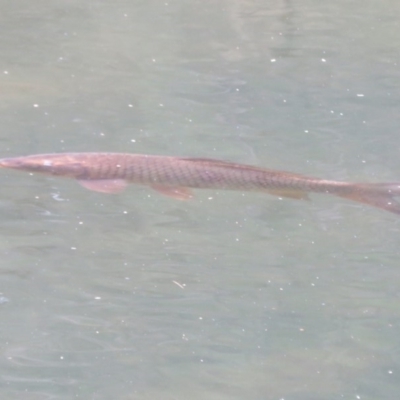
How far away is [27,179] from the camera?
475 cm

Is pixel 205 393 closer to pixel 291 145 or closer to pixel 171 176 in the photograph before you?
pixel 171 176

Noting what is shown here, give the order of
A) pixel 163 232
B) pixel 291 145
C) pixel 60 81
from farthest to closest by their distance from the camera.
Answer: pixel 60 81 < pixel 291 145 < pixel 163 232

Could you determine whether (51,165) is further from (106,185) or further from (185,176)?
(185,176)

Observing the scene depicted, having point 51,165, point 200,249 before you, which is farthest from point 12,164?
point 200,249

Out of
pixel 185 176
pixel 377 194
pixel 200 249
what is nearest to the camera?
pixel 377 194

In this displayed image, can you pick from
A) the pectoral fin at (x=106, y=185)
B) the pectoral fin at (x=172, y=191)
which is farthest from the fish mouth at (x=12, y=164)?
the pectoral fin at (x=172, y=191)

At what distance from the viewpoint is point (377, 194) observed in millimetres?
3244

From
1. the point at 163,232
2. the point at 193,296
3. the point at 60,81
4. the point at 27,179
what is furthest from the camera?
the point at 60,81

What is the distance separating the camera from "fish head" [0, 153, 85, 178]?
3.48m

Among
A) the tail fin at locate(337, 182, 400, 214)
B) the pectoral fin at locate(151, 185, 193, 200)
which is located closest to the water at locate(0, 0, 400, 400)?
the pectoral fin at locate(151, 185, 193, 200)

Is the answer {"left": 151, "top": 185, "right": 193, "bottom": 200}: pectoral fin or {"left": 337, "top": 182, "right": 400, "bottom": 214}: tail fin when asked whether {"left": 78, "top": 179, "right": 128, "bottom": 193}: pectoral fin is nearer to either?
{"left": 151, "top": 185, "right": 193, "bottom": 200}: pectoral fin

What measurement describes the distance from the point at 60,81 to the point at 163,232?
246 centimetres

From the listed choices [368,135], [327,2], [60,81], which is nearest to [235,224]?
[368,135]

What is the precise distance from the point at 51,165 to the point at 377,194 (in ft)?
4.59
